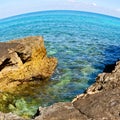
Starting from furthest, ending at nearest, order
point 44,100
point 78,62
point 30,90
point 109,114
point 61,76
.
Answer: point 78,62 → point 61,76 → point 30,90 → point 44,100 → point 109,114

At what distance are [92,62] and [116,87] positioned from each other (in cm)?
1981

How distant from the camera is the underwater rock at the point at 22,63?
23.6 meters

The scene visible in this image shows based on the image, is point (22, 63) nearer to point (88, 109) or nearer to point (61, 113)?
point (61, 113)

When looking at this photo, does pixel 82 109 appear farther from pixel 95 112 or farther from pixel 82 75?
pixel 82 75

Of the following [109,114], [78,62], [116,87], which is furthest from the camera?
[78,62]

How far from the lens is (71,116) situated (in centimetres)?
1259

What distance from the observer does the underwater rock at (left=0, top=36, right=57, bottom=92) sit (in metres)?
23.6

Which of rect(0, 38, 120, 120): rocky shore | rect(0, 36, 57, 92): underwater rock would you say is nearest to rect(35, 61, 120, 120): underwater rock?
rect(0, 38, 120, 120): rocky shore

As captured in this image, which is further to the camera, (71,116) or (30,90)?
Result: (30,90)

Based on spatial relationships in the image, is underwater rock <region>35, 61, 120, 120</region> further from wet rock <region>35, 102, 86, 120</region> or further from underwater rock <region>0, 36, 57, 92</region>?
underwater rock <region>0, 36, 57, 92</region>

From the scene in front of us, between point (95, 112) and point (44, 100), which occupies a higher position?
point (95, 112)

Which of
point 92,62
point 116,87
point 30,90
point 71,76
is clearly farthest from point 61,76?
point 116,87

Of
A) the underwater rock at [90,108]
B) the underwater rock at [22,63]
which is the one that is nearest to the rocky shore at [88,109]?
the underwater rock at [90,108]

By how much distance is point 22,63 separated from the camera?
2495 cm
